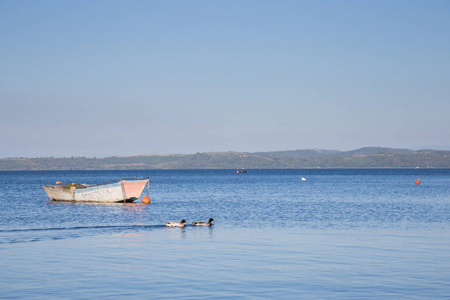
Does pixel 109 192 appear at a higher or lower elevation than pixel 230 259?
higher

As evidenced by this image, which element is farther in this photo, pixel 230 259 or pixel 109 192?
pixel 109 192

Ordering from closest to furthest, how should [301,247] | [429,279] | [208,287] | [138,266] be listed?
1. [208,287]
2. [429,279]
3. [138,266]
4. [301,247]

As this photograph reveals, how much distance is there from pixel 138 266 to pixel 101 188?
44720 millimetres

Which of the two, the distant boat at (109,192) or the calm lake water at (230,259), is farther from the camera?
the distant boat at (109,192)

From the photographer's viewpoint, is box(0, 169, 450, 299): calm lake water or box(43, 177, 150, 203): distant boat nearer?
box(0, 169, 450, 299): calm lake water

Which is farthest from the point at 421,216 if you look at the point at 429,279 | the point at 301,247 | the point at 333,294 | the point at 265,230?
the point at 333,294

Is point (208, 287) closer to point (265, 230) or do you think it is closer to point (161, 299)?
point (161, 299)

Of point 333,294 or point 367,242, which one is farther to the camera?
point 367,242

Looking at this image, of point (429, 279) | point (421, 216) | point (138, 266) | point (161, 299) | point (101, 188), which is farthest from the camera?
point (101, 188)

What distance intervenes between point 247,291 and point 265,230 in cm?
1861

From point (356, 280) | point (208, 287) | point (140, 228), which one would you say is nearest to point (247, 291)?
point (208, 287)

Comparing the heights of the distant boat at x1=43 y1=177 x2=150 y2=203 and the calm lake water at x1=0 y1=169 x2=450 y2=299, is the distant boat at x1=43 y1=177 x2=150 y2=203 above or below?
above

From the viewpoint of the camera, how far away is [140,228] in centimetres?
3906

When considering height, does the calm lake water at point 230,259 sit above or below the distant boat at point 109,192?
below
